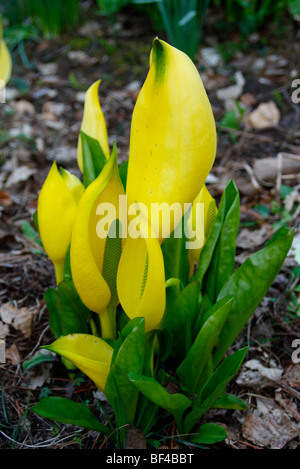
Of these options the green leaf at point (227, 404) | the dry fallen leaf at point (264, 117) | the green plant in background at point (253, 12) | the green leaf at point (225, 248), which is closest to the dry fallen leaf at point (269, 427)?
the green leaf at point (227, 404)

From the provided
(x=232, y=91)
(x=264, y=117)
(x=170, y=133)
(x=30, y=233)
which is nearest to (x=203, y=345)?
(x=170, y=133)

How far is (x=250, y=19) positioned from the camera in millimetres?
2949

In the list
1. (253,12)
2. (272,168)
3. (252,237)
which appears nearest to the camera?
(252,237)

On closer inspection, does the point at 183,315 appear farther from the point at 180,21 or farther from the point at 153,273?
the point at 180,21

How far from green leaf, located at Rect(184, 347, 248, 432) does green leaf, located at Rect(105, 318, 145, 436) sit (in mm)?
136

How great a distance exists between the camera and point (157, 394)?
0.88 metres

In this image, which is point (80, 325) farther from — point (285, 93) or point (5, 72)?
point (285, 93)

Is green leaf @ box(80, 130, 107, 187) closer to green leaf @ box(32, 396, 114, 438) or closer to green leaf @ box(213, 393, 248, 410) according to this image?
green leaf @ box(32, 396, 114, 438)

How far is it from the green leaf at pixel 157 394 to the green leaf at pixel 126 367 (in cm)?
3

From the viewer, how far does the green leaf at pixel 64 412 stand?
958 millimetres

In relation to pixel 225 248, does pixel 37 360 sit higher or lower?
lower

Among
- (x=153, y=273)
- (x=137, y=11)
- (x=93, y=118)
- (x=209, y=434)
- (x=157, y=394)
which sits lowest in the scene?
(x=209, y=434)

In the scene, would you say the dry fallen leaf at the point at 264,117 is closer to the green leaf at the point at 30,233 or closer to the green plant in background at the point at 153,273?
the green leaf at the point at 30,233

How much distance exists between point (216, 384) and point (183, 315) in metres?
0.16
